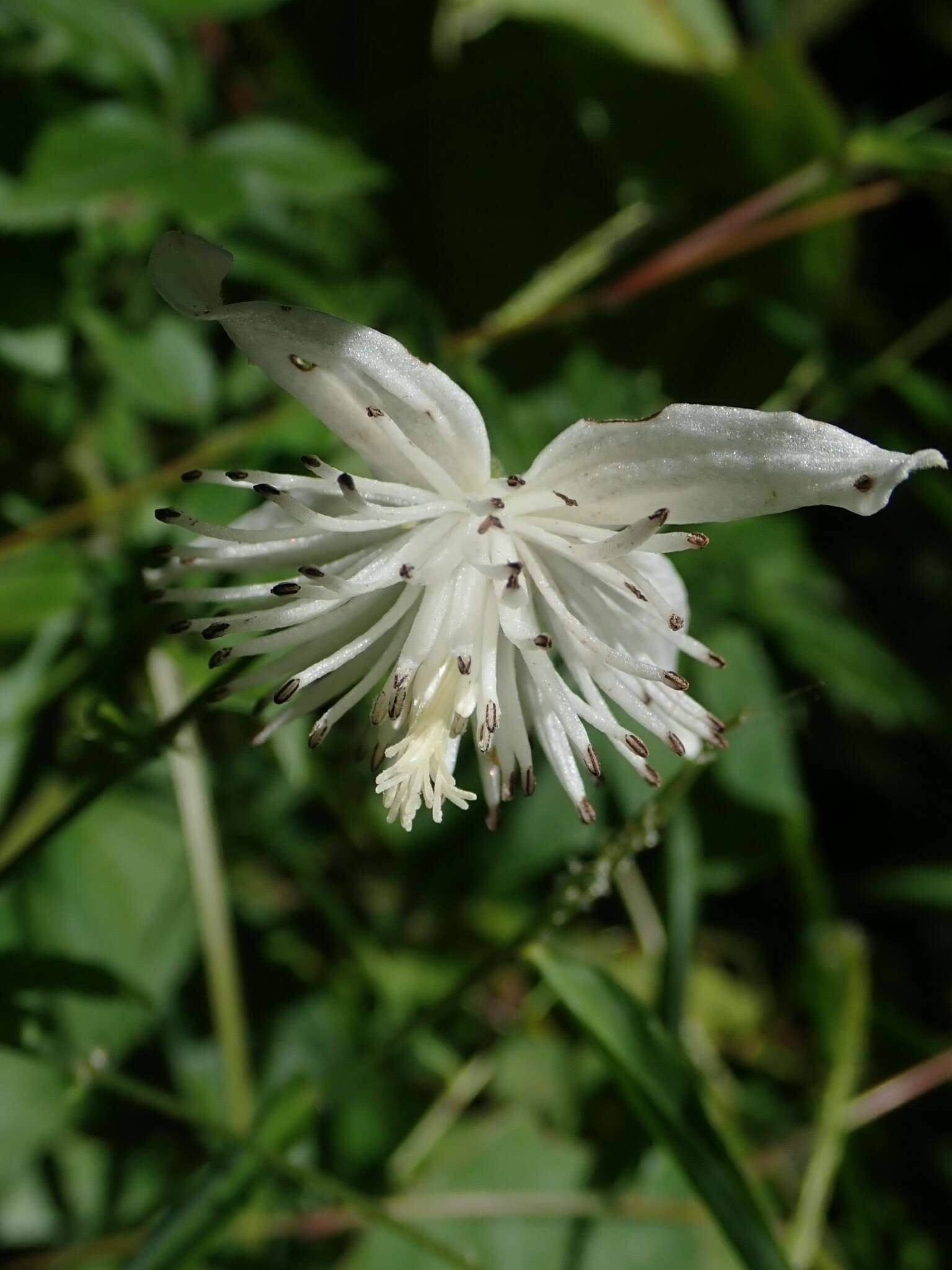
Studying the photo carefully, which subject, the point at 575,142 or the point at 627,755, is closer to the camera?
the point at 627,755

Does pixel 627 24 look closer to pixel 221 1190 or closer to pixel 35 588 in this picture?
pixel 35 588

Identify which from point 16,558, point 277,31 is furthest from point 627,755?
point 277,31

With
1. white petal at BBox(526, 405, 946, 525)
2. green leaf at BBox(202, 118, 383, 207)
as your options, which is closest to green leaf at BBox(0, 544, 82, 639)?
green leaf at BBox(202, 118, 383, 207)

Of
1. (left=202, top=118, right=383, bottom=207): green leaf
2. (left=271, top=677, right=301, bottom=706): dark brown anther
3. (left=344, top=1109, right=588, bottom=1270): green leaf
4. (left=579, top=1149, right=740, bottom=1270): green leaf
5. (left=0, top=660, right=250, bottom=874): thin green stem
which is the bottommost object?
(left=579, top=1149, right=740, bottom=1270): green leaf

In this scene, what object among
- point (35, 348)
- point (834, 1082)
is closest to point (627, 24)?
point (35, 348)

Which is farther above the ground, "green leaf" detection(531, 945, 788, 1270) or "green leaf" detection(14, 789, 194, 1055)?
"green leaf" detection(14, 789, 194, 1055)

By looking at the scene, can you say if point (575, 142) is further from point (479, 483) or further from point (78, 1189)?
point (78, 1189)

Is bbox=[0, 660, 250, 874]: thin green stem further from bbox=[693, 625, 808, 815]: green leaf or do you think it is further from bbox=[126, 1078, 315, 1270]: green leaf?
bbox=[693, 625, 808, 815]: green leaf

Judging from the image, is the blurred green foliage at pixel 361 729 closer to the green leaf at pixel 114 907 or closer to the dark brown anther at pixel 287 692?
the green leaf at pixel 114 907
